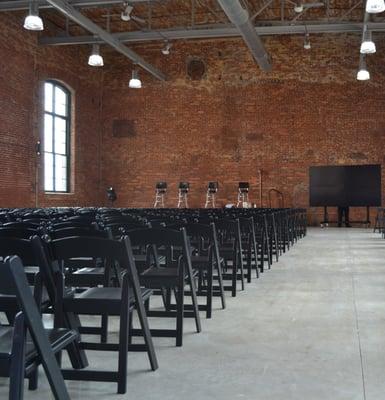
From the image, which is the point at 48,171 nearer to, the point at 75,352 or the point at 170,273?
the point at 170,273

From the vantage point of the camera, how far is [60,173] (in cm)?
1798

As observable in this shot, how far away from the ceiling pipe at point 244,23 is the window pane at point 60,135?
6494 mm

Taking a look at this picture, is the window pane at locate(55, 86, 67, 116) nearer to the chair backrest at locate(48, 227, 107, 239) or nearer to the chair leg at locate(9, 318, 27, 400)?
the chair backrest at locate(48, 227, 107, 239)

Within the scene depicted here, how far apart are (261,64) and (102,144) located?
6433 mm

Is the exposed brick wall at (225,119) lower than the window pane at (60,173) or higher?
higher

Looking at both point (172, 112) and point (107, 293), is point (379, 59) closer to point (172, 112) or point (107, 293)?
point (172, 112)

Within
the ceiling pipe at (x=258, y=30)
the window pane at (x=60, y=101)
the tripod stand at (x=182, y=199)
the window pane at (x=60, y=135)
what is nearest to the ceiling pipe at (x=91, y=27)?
the ceiling pipe at (x=258, y=30)

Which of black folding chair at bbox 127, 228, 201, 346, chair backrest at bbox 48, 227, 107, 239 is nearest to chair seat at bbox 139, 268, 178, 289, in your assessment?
black folding chair at bbox 127, 228, 201, 346

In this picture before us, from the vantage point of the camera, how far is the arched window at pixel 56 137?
1720 centimetres

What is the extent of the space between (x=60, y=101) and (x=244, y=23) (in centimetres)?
756

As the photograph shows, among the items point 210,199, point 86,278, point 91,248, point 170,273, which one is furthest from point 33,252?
point 210,199

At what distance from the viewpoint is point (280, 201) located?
747 inches

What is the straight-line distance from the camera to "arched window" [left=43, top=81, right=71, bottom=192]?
56.4ft

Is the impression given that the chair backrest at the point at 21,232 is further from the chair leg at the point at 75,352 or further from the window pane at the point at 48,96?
the window pane at the point at 48,96
